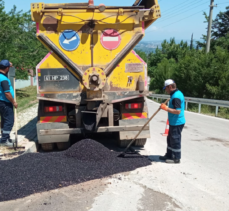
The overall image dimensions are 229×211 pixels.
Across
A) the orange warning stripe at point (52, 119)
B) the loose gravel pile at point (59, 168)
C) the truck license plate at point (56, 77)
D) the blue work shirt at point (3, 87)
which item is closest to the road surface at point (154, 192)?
the loose gravel pile at point (59, 168)

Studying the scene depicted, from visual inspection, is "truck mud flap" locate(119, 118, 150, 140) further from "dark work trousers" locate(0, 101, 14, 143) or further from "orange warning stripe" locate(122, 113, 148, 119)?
"dark work trousers" locate(0, 101, 14, 143)

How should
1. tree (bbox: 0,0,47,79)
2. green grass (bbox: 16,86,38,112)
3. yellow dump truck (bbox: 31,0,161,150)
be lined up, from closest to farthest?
1. yellow dump truck (bbox: 31,0,161,150)
2. tree (bbox: 0,0,47,79)
3. green grass (bbox: 16,86,38,112)

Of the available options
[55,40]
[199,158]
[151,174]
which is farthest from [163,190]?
[55,40]

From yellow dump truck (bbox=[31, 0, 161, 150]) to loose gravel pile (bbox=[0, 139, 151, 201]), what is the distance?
65cm

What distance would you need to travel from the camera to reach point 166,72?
3000 cm

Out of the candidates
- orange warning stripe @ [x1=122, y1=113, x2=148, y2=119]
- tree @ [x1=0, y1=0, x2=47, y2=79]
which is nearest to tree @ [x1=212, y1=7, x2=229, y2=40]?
tree @ [x1=0, y1=0, x2=47, y2=79]

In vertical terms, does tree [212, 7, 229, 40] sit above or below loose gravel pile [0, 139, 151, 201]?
above

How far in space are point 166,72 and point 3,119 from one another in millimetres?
25427

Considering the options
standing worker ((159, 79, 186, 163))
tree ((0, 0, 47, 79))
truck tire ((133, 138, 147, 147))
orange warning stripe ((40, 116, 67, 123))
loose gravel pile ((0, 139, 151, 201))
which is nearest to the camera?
loose gravel pile ((0, 139, 151, 201))

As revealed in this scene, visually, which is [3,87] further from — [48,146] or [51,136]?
[48,146]

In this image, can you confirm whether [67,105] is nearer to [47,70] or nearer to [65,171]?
[47,70]

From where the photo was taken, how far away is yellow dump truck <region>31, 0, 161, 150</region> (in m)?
5.77

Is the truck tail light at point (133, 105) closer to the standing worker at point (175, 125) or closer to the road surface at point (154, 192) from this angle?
the standing worker at point (175, 125)

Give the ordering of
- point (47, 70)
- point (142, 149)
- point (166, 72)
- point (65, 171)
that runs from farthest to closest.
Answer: point (166, 72) → point (142, 149) → point (47, 70) → point (65, 171)
